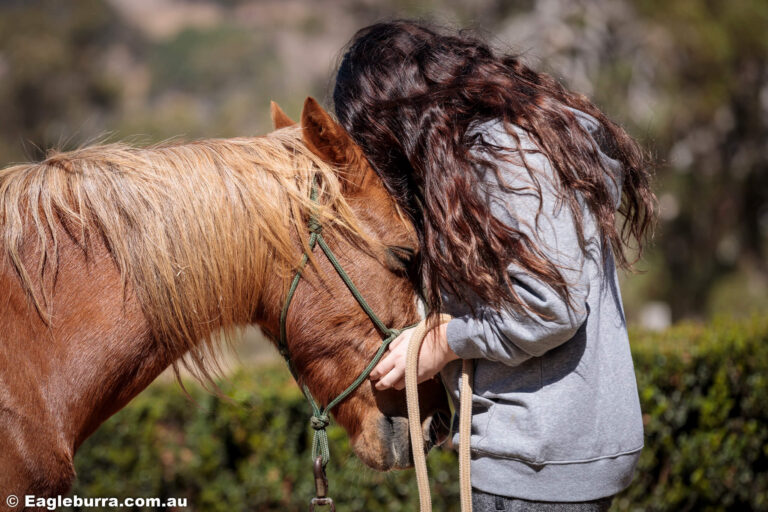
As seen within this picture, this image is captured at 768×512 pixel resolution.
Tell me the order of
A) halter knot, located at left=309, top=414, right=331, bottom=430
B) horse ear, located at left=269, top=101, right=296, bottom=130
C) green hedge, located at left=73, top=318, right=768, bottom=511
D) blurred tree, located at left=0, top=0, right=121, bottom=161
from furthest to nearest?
blurred tree, located at left=0, top=0, right=121, bottom=161, green hedge, located at left=73, top=318, right=768, bottom=511, horse ear, located at left=269, top=101, right=296, bottom=130, halter knot, located at left=309, top=414, right=331, bottom=430

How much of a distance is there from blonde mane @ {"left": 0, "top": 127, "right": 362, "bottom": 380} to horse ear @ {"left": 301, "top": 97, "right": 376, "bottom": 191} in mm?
33

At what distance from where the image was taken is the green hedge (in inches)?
128

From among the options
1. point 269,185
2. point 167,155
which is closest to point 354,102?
point 269,185

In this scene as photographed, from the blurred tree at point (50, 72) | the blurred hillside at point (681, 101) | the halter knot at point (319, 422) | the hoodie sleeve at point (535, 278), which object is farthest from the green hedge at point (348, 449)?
the blurred tree at point (50, 72)

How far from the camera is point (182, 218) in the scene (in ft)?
5.00

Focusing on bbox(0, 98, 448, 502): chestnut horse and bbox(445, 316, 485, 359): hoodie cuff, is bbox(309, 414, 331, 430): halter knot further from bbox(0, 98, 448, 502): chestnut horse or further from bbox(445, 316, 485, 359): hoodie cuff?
bbox(445, 316, 485, 359): hoodie cuff

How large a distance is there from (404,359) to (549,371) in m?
0.35

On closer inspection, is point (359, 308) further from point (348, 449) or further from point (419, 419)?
point (348, 449)

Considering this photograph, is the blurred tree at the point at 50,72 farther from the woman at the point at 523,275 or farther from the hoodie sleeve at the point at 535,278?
the hoodie sleeve at the point at 535,278

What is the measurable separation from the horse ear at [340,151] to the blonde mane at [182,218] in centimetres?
3

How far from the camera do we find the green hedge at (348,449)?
3.26 meters

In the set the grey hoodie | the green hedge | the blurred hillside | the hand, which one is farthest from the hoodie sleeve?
the blurred hillside

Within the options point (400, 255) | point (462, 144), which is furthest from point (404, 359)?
point (462, 144)

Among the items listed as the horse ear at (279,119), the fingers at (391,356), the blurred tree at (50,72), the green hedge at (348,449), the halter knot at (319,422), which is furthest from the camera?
the blurred tree at (50,72)
